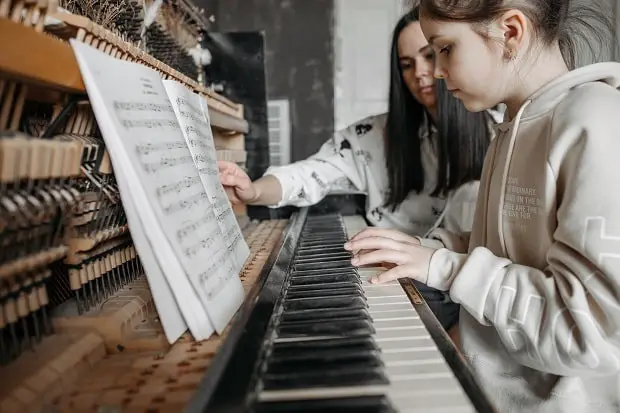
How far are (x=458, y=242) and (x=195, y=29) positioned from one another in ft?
3.62

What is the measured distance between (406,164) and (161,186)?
1.20 meters

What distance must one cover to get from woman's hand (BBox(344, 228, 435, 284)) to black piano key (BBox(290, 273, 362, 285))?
0.03 meters

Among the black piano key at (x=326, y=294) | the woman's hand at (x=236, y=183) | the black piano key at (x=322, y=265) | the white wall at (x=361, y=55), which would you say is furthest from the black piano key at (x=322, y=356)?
the white wall at (x=361, y=55)

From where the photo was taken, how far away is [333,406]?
569mm

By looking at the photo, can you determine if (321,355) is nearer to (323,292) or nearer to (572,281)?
(323,292)

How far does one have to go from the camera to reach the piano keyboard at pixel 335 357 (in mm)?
579

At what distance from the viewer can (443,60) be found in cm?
107

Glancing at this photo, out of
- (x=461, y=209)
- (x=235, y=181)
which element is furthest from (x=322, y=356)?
(x=461, y=209)

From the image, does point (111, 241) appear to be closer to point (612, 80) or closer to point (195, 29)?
point (612, 80)

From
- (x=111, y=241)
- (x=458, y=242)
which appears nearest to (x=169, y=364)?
(x=111, y=241)

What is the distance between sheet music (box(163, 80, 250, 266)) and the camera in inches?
38.9

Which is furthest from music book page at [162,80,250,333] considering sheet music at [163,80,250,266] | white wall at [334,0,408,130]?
white wall at [334,0,408,130]

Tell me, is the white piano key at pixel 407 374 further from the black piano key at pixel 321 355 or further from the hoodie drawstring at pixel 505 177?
the hoodie drawstring at pixel 505 177

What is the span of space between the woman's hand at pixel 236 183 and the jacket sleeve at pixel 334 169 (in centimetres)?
30
